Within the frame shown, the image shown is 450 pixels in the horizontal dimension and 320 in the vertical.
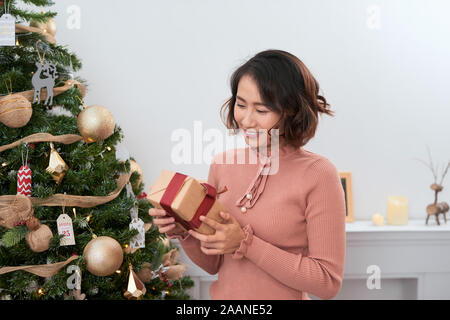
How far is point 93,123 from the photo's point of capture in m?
1.33

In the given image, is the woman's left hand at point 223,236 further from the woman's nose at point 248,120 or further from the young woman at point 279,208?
the woman's nose at point 248,120

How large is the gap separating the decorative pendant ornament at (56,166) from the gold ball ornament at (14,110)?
121 millimetres

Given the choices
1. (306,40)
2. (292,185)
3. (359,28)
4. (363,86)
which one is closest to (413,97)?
(363,86)

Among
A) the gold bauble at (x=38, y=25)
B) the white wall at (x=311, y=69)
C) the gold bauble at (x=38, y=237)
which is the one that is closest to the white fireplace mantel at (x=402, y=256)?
the white wall at (x=311, y=69)

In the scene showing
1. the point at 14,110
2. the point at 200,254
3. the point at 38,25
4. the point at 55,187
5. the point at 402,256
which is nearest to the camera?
the point at 200,254

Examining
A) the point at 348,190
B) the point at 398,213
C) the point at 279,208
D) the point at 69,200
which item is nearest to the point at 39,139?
the point at 69,200

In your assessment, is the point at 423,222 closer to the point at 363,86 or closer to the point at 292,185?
the point at 363,86

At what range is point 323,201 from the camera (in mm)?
994

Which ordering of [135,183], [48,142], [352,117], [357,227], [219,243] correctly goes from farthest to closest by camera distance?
[352,117]
[357,227]
[135,183]
[48,142]
[219,243]

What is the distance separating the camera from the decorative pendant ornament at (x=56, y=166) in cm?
126

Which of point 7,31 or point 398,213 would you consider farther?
point 398,213

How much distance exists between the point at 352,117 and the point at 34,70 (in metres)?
1.49

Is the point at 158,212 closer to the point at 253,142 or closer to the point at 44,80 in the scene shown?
the point at 253,142

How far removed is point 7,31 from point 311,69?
1397 millimetres
